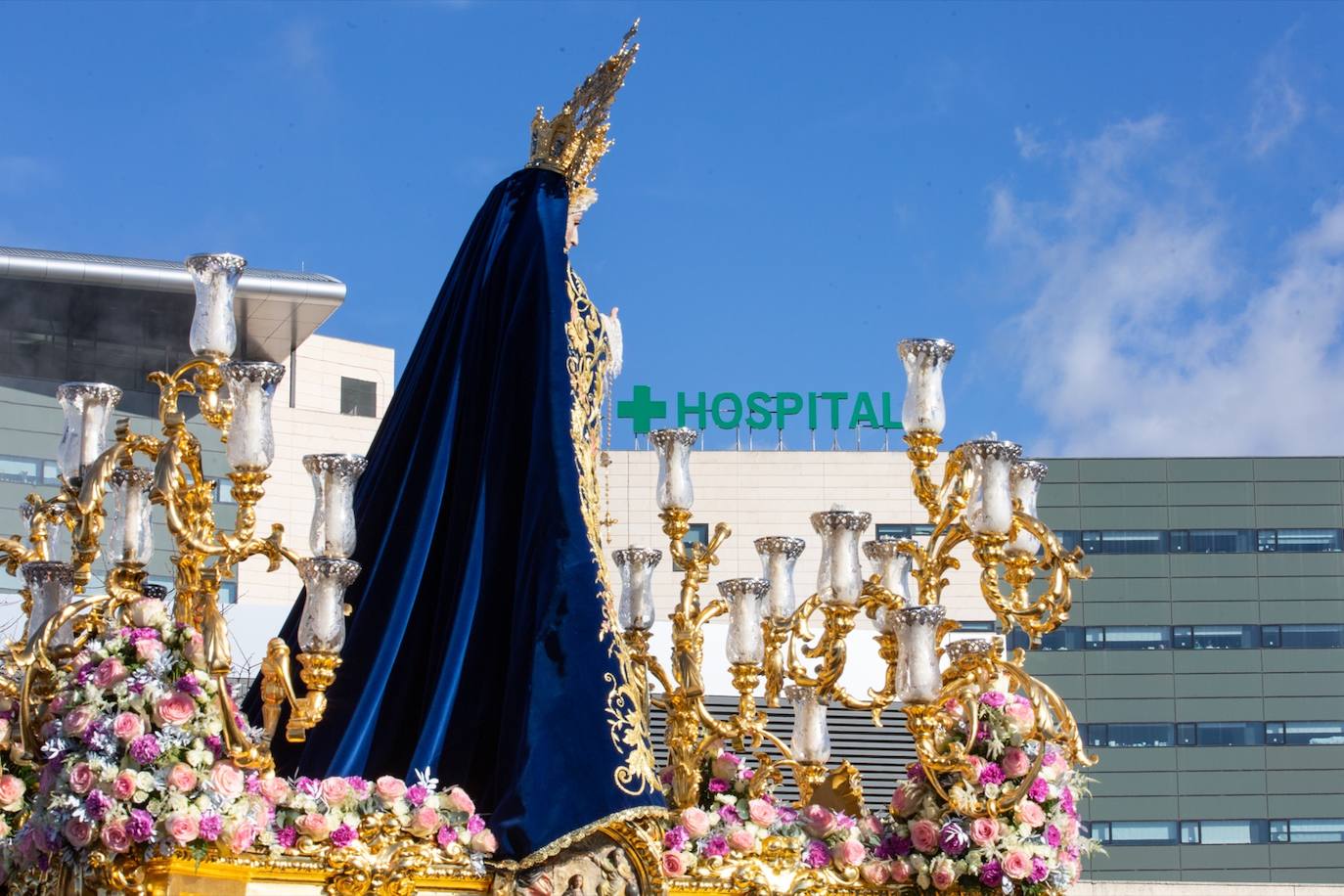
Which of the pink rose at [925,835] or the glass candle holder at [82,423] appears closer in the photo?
the glass candle holder at [82,423]

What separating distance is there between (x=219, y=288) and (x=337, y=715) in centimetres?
191

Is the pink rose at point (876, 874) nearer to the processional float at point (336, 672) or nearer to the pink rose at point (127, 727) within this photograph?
the processional float at point (336, 672)

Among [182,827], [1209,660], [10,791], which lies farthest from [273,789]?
[1209,660]

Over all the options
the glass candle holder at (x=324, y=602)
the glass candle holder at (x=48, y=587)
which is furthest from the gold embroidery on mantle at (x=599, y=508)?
the glass candle holder at (x=48, y=587)

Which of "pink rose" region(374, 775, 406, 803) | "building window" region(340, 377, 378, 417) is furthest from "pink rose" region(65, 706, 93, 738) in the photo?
"building window" region(340, 377, 378, 417)

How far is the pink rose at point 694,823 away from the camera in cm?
873

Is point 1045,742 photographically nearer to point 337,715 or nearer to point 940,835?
point 940,835

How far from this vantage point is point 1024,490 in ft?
29.3

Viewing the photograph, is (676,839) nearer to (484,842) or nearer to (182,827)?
(484,842)

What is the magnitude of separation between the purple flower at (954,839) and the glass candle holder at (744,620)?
4.04 ft

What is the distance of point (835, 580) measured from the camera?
892cm

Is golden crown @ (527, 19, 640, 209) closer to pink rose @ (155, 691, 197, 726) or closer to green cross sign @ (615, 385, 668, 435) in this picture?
pink rose @ (155, 691, 197, 726)

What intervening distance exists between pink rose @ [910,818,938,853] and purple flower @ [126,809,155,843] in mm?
3716

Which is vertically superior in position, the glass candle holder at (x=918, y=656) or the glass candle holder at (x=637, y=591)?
the glass candle holder at (x=637, y=591)
